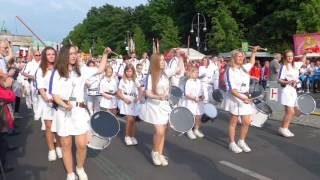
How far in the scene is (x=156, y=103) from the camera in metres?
7.20

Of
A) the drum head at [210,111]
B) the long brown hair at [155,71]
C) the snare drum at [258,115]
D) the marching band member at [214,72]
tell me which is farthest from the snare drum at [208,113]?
the marching band member at [214,72]

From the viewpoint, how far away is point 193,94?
9.79 meters

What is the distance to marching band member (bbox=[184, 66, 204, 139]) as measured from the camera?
32.0 ft

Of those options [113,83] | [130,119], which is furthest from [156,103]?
[113,83]

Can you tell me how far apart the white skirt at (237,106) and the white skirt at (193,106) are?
149 cm

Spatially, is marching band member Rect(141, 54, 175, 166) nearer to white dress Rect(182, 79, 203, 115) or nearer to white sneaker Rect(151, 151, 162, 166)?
white sneaker Rect(151, 151, 162, 166)

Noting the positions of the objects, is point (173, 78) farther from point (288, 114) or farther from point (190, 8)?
point (190, 8)

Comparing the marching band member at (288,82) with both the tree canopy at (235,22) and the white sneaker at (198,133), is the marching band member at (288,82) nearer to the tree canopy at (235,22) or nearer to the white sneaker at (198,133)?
the white sneaker at (198,133)

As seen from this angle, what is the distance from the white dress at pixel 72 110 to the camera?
5.88m

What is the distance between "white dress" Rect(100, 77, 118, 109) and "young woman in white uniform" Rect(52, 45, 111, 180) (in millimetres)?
3975

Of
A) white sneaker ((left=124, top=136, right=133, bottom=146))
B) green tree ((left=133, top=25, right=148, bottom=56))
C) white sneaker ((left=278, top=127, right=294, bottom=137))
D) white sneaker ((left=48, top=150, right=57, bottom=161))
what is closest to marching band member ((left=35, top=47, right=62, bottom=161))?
white sneaker ((left=48, top=150, right=57, bottom=161))

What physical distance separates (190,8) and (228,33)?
15657 mm

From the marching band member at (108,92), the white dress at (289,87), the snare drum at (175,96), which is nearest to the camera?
the white dress at (289,87)

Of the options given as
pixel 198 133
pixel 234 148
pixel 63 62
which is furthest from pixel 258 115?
pixel 63 62
